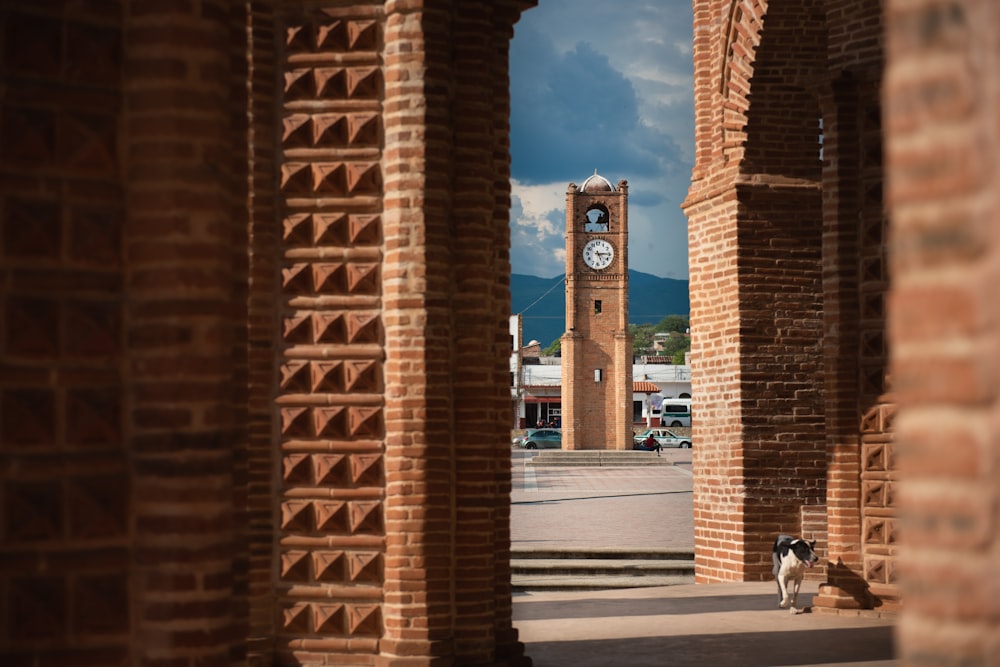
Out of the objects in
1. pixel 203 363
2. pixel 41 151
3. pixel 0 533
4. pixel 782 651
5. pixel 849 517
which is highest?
pixel 41 151

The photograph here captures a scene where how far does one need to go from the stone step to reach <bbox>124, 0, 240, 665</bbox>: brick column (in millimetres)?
41401

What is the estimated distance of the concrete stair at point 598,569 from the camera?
14.3 m

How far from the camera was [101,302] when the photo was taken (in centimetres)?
369

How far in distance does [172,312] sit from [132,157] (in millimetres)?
503

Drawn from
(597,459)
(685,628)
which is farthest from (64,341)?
(597,459)

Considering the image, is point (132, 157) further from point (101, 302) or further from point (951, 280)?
point (951, 280)

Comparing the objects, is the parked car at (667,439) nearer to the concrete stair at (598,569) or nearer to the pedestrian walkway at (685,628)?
the pedestrian walkway at (685,628)

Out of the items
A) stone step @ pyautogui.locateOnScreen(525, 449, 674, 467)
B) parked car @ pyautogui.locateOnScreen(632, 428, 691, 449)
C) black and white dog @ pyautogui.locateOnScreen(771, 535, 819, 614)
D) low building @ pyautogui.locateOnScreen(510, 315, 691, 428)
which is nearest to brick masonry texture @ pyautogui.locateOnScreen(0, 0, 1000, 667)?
black and white dog @ pyautogui.locateOnScreen(771, 535, 819, 614)

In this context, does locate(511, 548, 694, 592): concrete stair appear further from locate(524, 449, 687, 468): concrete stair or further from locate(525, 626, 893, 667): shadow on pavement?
locate(524, 449, 687, 468): concrete stair

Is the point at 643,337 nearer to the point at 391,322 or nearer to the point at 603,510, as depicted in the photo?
the point at 603,510

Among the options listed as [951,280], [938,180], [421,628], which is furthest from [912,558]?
[421,628]

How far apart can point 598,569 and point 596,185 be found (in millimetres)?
42276

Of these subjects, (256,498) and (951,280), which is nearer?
(951,280)

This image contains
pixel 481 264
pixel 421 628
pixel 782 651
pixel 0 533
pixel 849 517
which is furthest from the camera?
pixel 849 517
